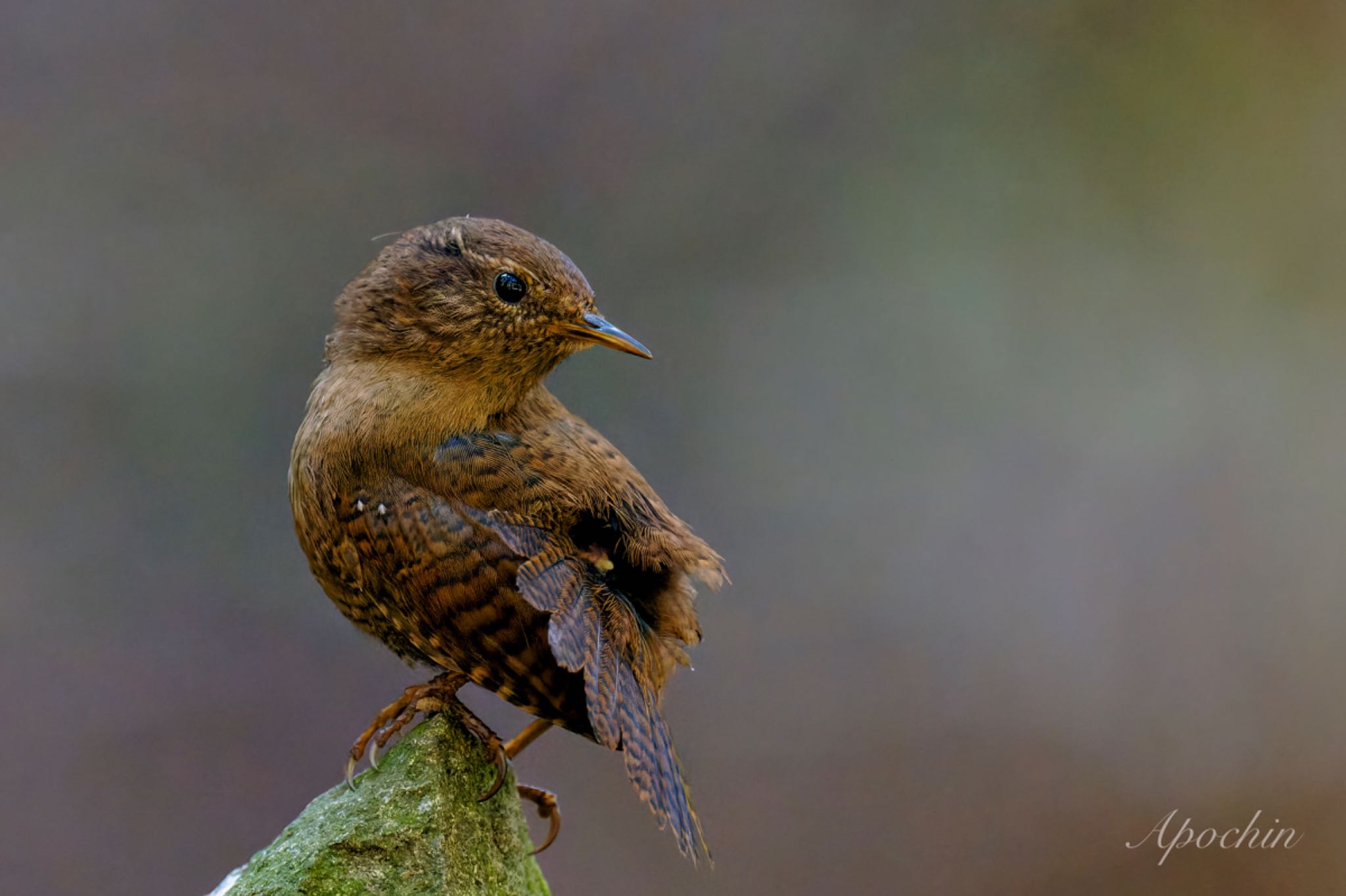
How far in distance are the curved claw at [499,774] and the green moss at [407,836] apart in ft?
0.04

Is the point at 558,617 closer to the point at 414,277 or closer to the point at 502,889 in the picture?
the point at 502,889

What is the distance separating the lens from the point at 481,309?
2311 mm

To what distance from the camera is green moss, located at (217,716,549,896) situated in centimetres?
217

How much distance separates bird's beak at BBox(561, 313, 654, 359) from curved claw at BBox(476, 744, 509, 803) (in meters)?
0.76

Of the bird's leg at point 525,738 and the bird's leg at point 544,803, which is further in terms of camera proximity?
the bird's leg at point 544,803

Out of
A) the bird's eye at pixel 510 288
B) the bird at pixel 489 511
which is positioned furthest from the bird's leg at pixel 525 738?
the bird's eye at pixel 510 288

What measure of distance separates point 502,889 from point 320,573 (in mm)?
673

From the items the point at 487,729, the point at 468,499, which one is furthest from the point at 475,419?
the point at 487,729

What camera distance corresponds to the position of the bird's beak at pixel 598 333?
2.29 metres

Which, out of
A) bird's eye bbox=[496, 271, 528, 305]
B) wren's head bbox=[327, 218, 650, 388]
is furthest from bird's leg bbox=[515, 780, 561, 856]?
bird's eye bbox=[496, 271, 528, 305]

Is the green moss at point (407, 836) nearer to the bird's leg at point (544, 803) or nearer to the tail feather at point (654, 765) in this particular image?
the bird's leg at point (544, 803)

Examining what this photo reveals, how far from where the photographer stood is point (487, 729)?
2324 mm
